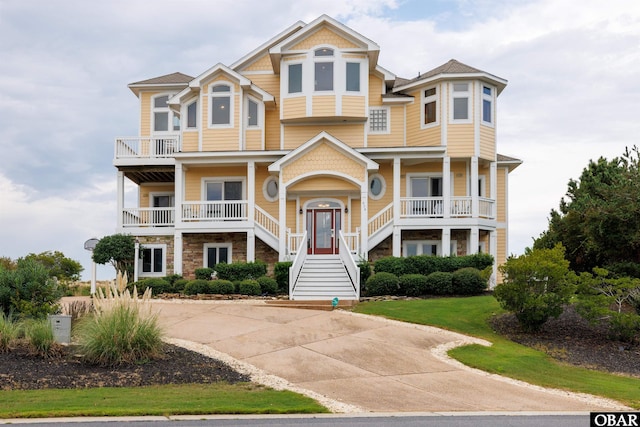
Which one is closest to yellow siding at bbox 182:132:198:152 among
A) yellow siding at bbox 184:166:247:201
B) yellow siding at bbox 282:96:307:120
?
yellow siding at bbox 184:166:247:201

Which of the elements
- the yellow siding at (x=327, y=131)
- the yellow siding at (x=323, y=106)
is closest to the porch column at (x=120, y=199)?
the yellow siding at (x=327, y=131)

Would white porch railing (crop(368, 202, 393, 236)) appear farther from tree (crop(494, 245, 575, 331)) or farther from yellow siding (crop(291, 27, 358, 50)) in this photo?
tree (crop(494, 245, 575, 331))

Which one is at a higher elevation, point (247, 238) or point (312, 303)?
point (247, 238)

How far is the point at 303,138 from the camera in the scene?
2969cm

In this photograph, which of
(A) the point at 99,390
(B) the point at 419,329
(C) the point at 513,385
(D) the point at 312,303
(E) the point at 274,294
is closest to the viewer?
(A) the point at 99,390

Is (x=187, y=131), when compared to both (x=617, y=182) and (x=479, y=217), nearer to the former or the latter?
(x=479, y=217)

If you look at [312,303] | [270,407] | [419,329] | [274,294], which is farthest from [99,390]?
[274,294]

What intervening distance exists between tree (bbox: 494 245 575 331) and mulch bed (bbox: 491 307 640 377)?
558 mm

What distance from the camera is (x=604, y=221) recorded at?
2281 centimetres

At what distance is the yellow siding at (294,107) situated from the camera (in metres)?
28.8

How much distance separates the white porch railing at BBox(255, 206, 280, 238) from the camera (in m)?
27.9

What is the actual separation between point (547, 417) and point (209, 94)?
72.3 ft

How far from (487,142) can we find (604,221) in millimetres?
7323

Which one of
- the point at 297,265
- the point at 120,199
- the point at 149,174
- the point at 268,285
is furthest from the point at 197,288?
the point at 149,174
